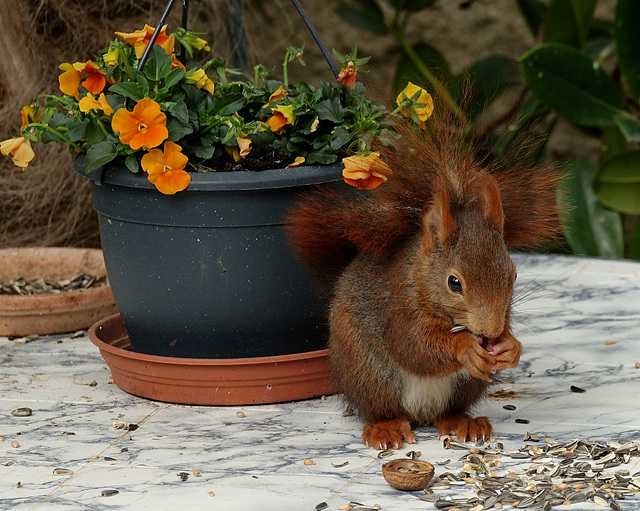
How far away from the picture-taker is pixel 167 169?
1.83 metres

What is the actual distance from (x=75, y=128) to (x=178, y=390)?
546mm

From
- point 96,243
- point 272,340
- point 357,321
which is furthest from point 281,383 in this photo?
point 96,243

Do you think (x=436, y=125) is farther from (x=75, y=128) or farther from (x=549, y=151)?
(x=549, y=151)

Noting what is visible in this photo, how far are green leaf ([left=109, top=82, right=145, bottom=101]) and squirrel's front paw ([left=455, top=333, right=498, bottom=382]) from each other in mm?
753

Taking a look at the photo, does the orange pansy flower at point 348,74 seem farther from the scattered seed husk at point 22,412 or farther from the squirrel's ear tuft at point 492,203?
the scattered seed husk at point 22,412

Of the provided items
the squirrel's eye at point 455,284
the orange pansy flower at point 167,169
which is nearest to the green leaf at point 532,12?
the orange pansy flower at point 167,169

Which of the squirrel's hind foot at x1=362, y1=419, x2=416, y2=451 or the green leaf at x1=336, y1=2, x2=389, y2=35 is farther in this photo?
the green leaf at x1=336, y1=2, x2=389, y2=35

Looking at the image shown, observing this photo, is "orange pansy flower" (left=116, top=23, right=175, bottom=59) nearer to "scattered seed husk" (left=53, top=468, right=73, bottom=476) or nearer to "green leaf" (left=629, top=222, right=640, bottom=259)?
"scattered seed husk" (left=53, top=468, right=73, bottom=476)

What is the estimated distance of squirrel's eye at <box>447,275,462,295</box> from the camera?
161 centimetres

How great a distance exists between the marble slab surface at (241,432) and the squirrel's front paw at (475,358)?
0.59 feet

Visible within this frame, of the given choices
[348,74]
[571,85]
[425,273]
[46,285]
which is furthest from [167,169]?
[571,85]

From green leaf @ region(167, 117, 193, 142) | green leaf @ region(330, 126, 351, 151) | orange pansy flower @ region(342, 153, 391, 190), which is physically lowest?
orange pansy flower @ region(342, 153, 391, 190)

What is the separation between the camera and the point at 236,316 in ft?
6.33

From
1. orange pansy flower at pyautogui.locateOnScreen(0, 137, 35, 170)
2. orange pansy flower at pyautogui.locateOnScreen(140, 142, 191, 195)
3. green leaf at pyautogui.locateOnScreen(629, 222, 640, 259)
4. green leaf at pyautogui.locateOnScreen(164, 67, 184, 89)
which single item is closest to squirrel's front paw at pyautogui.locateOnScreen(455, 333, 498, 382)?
orange pansy flower at pyautogui.locateOnScreen(140, 142, 191, 195)
